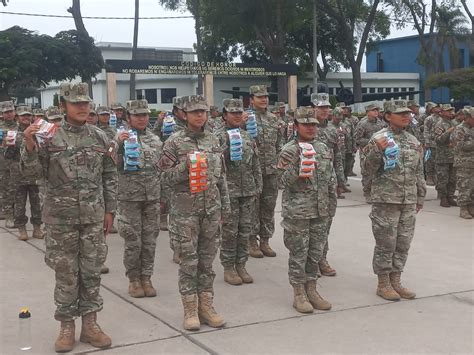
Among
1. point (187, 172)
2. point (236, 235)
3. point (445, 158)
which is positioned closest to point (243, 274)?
point (236, 235)

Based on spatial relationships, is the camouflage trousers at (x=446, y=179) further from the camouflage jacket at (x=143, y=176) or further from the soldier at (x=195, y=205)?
the soldier at (x=195, y=205)

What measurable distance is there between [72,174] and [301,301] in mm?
2444

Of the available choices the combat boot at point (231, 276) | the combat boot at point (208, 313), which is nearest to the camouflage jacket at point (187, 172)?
the combat boot at point (208, 313)

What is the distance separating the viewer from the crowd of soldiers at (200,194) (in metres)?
5.12

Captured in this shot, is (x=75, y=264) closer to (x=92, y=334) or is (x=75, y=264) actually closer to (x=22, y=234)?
(x=92, y=334)

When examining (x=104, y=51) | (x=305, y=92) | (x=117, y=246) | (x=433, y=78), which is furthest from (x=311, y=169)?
(x=104, y=51)

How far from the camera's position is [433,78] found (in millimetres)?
38875

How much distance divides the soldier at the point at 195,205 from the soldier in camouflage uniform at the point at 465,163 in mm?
6495

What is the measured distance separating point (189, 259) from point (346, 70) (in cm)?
5069

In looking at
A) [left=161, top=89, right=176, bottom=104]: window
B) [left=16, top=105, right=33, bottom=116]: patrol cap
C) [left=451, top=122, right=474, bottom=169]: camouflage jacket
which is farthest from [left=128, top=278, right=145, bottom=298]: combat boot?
[left=161, top=89, right=176, bottom=104]: window

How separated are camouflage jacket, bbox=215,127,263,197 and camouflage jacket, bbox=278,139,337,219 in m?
1.06

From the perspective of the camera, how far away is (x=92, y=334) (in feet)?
16.9

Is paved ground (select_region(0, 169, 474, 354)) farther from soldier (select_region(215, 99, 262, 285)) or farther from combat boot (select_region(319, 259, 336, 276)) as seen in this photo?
soldier (select_region(215, 99, 262, 285))

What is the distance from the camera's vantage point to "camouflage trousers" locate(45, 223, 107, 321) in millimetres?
5098
